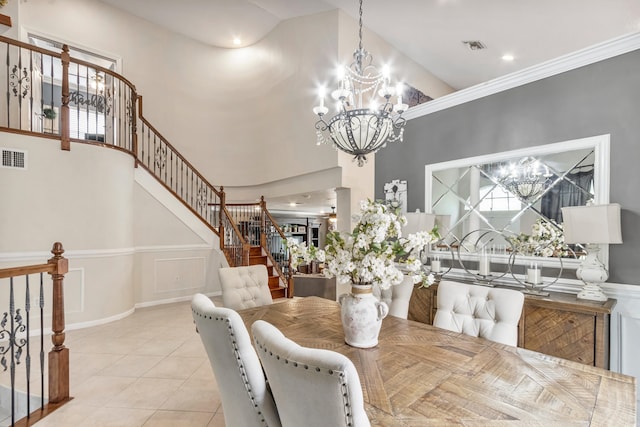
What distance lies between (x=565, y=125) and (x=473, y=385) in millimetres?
2715

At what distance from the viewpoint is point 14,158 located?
12.4ft

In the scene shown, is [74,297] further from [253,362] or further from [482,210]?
[482,210]

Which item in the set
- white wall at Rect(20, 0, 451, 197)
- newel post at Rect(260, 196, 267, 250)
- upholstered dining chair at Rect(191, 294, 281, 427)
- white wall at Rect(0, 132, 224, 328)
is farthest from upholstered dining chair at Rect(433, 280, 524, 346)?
newel post at Rect(260, 196, 267, 250)

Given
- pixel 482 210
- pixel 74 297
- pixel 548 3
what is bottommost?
pixel 74 297

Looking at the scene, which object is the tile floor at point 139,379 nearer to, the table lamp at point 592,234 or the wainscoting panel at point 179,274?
the wainscoting panel at point 179,274

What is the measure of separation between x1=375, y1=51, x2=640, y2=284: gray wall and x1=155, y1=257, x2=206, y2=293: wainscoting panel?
12.9 ft

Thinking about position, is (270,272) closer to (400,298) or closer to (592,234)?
(400,298)

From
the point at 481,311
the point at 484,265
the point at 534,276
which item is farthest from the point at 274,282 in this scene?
the point at 481,311

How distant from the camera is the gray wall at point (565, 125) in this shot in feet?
8.37

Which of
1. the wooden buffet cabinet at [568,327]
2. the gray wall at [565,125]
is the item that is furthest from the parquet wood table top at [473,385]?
the gray wall at [565,125]

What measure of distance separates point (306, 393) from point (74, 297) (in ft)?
14.9

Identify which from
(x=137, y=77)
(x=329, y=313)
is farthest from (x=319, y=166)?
(x=137, y=77)

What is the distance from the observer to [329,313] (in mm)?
2406

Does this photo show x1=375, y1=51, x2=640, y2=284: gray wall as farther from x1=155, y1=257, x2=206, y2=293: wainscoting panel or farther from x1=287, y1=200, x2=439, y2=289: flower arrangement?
x1=155, y1=257, x2=206, y2=293: wainscoting panel
